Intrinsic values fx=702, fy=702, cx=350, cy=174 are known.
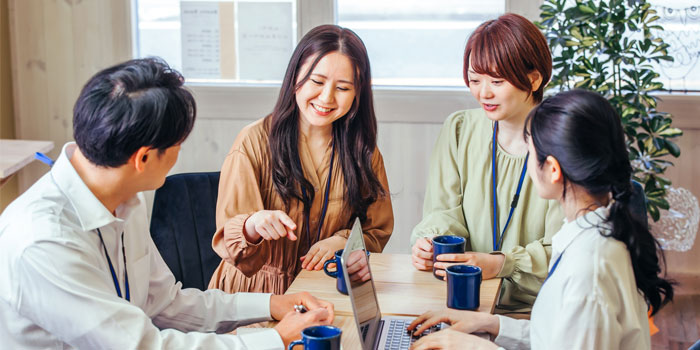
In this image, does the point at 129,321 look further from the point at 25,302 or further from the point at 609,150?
the point at 609,150

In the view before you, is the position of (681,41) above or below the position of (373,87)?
above

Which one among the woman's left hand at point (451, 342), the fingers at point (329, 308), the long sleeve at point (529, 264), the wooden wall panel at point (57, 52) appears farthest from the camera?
the wooden wall panel at point (57, 52)

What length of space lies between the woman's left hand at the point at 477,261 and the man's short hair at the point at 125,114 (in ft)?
2.55

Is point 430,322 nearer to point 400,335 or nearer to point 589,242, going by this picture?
point 400,335

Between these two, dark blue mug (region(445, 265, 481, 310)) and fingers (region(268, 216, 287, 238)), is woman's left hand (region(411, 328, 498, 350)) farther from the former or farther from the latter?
fingers (region(268, 216, 287, 238))

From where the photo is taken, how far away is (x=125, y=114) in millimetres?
1251

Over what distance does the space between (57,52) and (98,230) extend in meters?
2.70

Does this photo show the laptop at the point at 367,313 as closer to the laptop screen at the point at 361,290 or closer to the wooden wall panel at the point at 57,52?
the laptop screen at the point at 361,290

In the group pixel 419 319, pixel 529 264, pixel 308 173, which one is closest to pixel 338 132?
pixel 308 173

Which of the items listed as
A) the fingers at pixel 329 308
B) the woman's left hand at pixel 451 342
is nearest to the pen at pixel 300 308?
the fingers at pixel 329 308

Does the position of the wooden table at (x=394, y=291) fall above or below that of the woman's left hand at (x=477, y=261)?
below

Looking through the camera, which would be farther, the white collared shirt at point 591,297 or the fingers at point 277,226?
the fingers at point 277,226

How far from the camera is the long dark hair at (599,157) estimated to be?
50.6 inches

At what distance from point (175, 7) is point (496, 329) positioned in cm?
276
